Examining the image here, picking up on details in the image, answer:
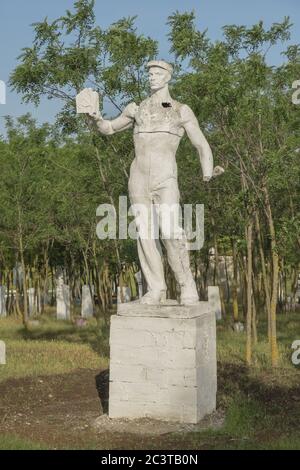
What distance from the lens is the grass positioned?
6992 millimetres

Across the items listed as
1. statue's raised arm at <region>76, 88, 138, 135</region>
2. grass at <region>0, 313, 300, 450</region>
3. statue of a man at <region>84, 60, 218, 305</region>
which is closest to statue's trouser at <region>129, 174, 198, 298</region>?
statue of a man at <region>84, 60, 218, 305</region>

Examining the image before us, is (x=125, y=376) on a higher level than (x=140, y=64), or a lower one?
lower

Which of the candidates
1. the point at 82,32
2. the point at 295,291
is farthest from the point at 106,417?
the point at 295,291

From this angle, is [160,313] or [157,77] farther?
[157,77]

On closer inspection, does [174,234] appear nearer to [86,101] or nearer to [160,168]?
[160,168]

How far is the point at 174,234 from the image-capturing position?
25.6 ft

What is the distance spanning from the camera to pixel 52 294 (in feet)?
91.4

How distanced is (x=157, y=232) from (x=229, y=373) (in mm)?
3643

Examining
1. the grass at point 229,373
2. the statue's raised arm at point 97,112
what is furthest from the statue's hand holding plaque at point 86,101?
the grass at point 229,373

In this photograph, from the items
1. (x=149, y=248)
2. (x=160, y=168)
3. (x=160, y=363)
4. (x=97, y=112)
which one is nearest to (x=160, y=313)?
(x=160, y=363)

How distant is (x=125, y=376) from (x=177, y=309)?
0.93 metres

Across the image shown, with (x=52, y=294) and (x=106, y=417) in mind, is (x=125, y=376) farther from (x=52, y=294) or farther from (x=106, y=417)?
(x=52, y=294)

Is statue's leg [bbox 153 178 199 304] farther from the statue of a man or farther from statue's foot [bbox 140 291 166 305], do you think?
statue's foot [bbox 140 291 166 305]
